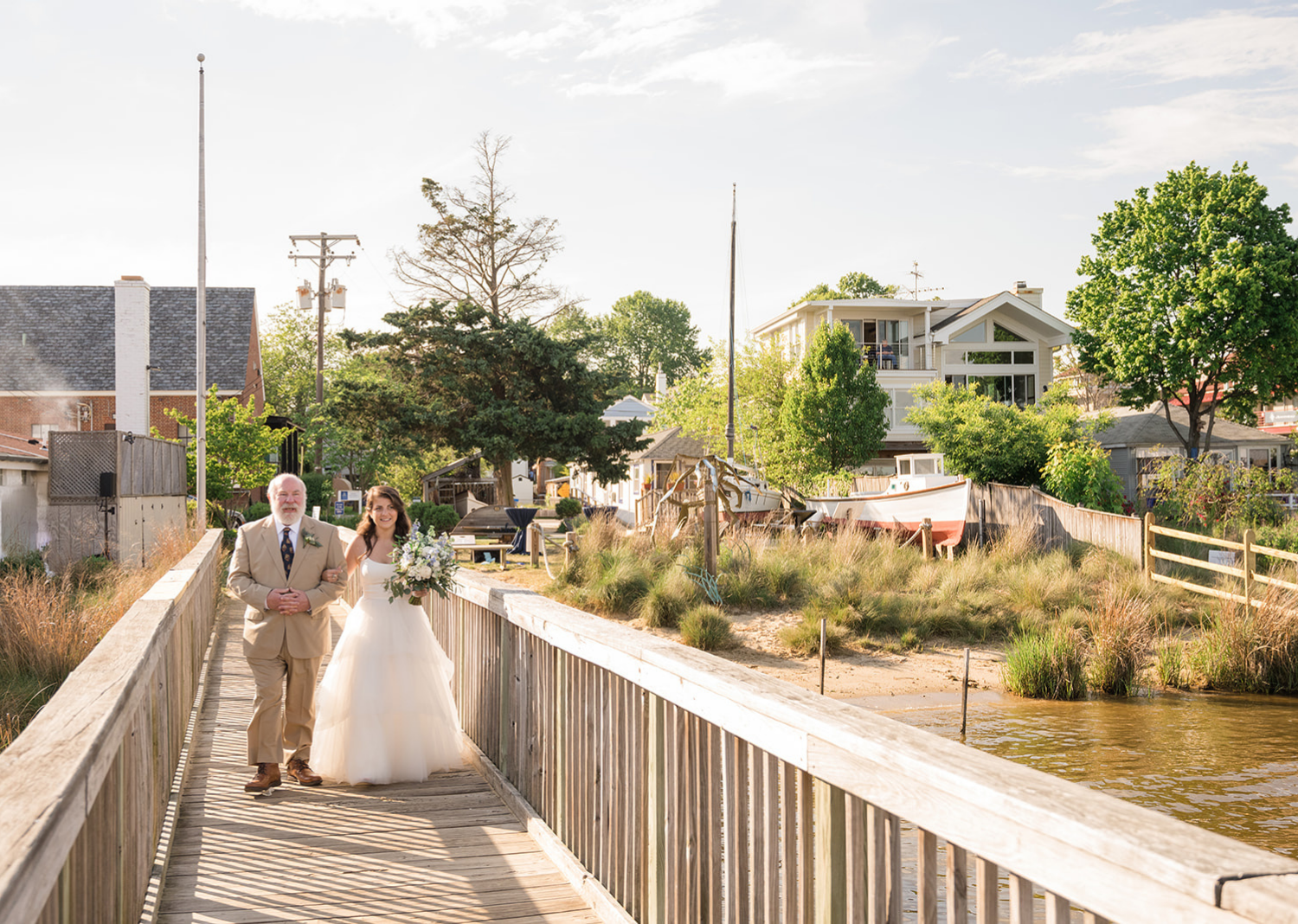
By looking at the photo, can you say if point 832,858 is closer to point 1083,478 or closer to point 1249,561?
point 1249,561

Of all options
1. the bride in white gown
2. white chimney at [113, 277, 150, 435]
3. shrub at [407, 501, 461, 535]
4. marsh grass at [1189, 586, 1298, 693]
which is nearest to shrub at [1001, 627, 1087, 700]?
marsh grass at [1189, 586, 1298, 693]

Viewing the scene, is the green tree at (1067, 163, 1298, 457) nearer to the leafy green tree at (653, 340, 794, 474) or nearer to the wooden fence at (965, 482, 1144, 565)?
the leafy green tree at (653, 340, 794, 474)

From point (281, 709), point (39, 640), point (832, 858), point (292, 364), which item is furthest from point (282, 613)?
point (292, 364)

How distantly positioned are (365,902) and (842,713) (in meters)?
2.68

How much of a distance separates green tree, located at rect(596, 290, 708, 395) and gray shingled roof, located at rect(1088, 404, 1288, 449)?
185 ft

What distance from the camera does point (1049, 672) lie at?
46.9ft

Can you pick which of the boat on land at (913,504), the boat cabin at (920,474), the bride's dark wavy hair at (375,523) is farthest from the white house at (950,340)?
the bride's dark wavy hair at (375,523)

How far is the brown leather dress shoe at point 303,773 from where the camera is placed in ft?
20.4

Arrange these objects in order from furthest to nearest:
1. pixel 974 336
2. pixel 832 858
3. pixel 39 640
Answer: pixel 974 336
pixel 39 640
pixel 832 858

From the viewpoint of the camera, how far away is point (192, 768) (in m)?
6.66

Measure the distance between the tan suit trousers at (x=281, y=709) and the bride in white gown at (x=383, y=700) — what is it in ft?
0.44

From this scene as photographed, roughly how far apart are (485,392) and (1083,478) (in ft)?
61.6

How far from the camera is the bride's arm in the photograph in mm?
6305

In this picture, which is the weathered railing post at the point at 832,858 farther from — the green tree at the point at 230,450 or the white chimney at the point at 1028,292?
the white chimney at the point at 1028,292
